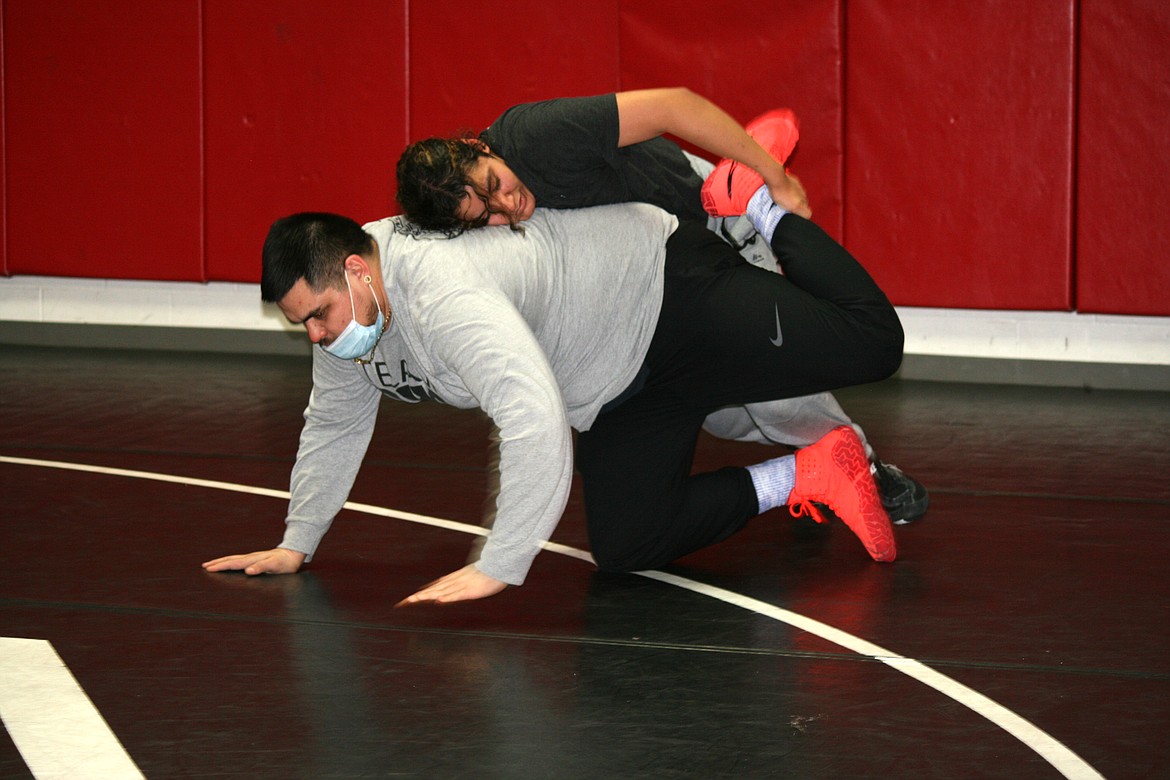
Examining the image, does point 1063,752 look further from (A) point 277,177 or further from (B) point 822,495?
(A) point 277,177

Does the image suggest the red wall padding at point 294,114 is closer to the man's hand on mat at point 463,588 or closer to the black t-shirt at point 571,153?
the black t-shirt at point 571,153

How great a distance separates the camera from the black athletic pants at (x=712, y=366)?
103 inches

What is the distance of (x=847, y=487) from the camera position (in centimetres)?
272

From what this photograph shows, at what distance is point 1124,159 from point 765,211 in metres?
2.68

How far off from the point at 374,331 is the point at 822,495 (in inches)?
37.8

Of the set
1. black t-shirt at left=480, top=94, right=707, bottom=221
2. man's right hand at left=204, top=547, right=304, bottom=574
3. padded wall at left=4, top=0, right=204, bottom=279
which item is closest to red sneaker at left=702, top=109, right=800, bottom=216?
black t-shirt at left=480, top=94, right=707, bottom=221

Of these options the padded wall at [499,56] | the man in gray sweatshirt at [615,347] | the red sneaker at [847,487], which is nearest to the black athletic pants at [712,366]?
the man in gray sweatshirt at [615,347]

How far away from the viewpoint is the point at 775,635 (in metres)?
2.32

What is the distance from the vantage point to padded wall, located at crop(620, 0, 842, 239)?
5.17 metres

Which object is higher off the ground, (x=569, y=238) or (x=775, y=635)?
(x=569, y=238)

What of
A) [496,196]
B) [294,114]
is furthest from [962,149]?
[496,196]

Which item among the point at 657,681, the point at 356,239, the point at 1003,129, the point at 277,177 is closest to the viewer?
the point at 657,681

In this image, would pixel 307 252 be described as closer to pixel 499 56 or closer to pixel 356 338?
pixel 356 338

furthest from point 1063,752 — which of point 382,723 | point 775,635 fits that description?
point 382,723
